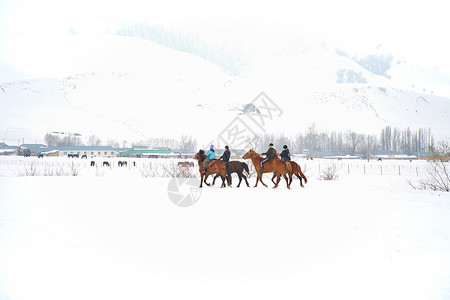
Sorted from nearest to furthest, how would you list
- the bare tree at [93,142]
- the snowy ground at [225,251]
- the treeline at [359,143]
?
1. the snowy ground at [225,251]
2. the treeline at [359,143]
3. the bare tree at [93,142]

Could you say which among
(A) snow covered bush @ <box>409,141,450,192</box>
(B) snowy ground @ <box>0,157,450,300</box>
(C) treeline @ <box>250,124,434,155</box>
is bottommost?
(B) snowy ground @ <box>0,157,450,300</box>

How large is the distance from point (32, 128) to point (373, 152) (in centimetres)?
15981

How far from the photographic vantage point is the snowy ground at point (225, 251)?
15.0ft

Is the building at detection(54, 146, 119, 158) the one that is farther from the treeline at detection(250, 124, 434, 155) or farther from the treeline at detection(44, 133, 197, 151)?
the treeline at detection(250, 124, 434, 155)

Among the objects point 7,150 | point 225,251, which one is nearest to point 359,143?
point 7,150

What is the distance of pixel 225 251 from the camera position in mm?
5922

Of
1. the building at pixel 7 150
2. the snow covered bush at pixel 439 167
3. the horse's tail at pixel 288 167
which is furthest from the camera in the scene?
the building at pixel 7 150

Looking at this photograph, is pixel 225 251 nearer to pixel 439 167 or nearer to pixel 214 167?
pixel 214 167

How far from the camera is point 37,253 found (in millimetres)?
5715

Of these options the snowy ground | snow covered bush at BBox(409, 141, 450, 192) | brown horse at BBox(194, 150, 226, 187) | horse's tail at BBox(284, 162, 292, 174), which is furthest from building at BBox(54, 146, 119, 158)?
the snowy ground

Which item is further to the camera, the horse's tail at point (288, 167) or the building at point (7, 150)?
the building at point (7, 150)

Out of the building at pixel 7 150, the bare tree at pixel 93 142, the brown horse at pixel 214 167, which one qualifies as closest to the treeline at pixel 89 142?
the bare tree at pixel 93 142

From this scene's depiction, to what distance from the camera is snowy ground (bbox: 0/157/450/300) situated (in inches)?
180

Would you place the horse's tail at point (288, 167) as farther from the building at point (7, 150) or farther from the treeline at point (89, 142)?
the treeline at point (89, 142)
